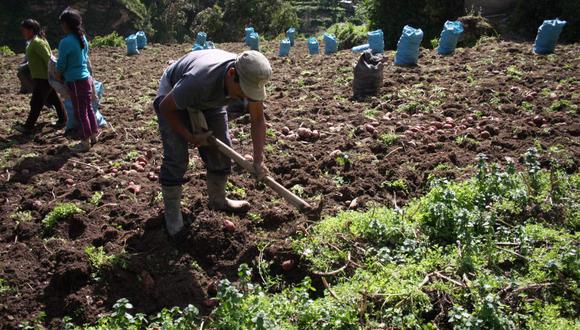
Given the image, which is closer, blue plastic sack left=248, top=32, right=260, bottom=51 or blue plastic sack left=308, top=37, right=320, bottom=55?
blue plastic sack left=308, top=37, right=320, bottom=55

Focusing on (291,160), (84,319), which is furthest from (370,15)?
(84,319)

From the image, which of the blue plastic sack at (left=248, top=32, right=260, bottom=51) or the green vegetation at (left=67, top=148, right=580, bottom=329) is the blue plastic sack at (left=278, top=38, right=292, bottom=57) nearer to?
the blue plastic sack at (left=248, top=32, right=260, bottom=51)

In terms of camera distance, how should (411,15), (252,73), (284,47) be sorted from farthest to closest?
(411,15)
(284,47)
(252,73)

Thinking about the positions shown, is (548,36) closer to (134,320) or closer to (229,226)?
(229,226)

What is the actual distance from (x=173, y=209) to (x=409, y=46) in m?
5.86

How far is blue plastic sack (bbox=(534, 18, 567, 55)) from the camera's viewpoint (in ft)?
27.5

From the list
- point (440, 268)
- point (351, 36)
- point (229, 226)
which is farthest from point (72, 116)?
Result: point (351, 36)

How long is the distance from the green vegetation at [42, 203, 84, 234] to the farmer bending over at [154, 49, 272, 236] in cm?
84

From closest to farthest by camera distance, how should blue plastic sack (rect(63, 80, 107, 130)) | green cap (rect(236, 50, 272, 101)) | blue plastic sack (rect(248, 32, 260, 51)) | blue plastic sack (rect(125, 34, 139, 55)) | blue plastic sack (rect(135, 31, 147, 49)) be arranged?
green cap (rect(236, 50, 272, 101)) < blue plastic sack (rect(63, 80, 107, 130)) < blue plastic sack (rect(248, 32, 260, 51)) < blue plastic sack (rect(125, 34, 139, 55)) < blue plastic sack (rect(135, 31, 147, 49))

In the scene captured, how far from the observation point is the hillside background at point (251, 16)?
11242mm

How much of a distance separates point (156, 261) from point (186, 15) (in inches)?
1170

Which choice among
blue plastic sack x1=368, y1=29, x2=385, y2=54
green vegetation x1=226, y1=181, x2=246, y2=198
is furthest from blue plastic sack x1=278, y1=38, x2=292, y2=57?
green vegetation x1=226, y1=181, x2=246, y2=198

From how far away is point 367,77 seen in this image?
275 inches

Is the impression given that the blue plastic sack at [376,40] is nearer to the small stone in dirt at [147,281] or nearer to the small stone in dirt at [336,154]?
the small stone in dirt at [336,154]
